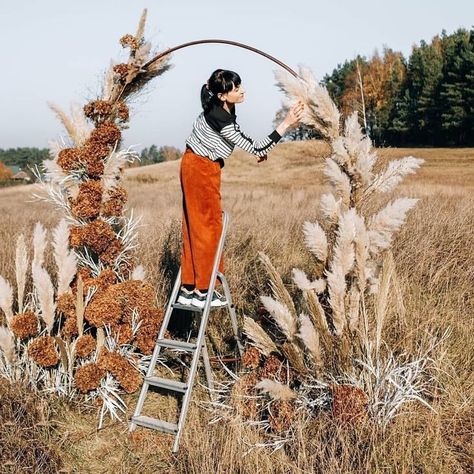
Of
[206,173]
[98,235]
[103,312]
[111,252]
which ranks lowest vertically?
[103,312]

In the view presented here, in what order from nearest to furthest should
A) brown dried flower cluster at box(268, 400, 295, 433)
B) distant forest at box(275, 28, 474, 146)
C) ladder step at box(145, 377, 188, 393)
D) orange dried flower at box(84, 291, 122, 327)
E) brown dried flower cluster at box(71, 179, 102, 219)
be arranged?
brown dried flower cluster at box(268, 400, 295, 433), ladder step at box(145, 377, 188, 393), orange dried flower at box(84, 291, 122, 327), brown dried flower cluster at box(71, 179, 102, 219), distant forest at box(275, 28, 474, 146)

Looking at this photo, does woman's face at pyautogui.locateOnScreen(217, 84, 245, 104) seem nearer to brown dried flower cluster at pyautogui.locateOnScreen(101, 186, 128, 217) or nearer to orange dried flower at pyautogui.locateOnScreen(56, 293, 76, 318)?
brown dried flower cluster at pyautogui.locateOnScreen(101, 186, 128, 217)

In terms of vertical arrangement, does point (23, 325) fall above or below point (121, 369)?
above

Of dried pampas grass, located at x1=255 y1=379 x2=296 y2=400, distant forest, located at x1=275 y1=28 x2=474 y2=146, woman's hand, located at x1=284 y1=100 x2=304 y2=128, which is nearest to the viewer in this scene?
dried pampas grass, located at x1=255 y1=379 x2=296 y2=400

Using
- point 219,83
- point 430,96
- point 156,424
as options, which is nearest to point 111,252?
point 156,424

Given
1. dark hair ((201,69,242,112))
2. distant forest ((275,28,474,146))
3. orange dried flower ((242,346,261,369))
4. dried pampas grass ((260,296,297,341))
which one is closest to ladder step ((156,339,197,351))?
orange dried flower ((242,346,261,369))

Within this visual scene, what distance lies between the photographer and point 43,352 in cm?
381

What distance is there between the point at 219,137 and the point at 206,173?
0.97ft

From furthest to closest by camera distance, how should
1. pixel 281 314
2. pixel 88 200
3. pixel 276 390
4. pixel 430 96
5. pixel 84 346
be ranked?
1. pixel 430 96
2. pixel 88 200
3. pixel 84 346
4. pixel 281 314
5. pixel 276 390

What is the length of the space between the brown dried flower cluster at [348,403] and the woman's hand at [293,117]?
1.63m

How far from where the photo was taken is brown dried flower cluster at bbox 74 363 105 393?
380 centimetres

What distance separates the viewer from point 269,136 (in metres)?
→ 3.86

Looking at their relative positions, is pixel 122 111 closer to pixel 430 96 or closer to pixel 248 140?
pixel 248 140

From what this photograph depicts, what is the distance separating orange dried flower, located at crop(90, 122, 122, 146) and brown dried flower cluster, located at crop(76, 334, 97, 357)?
5.00 feet
